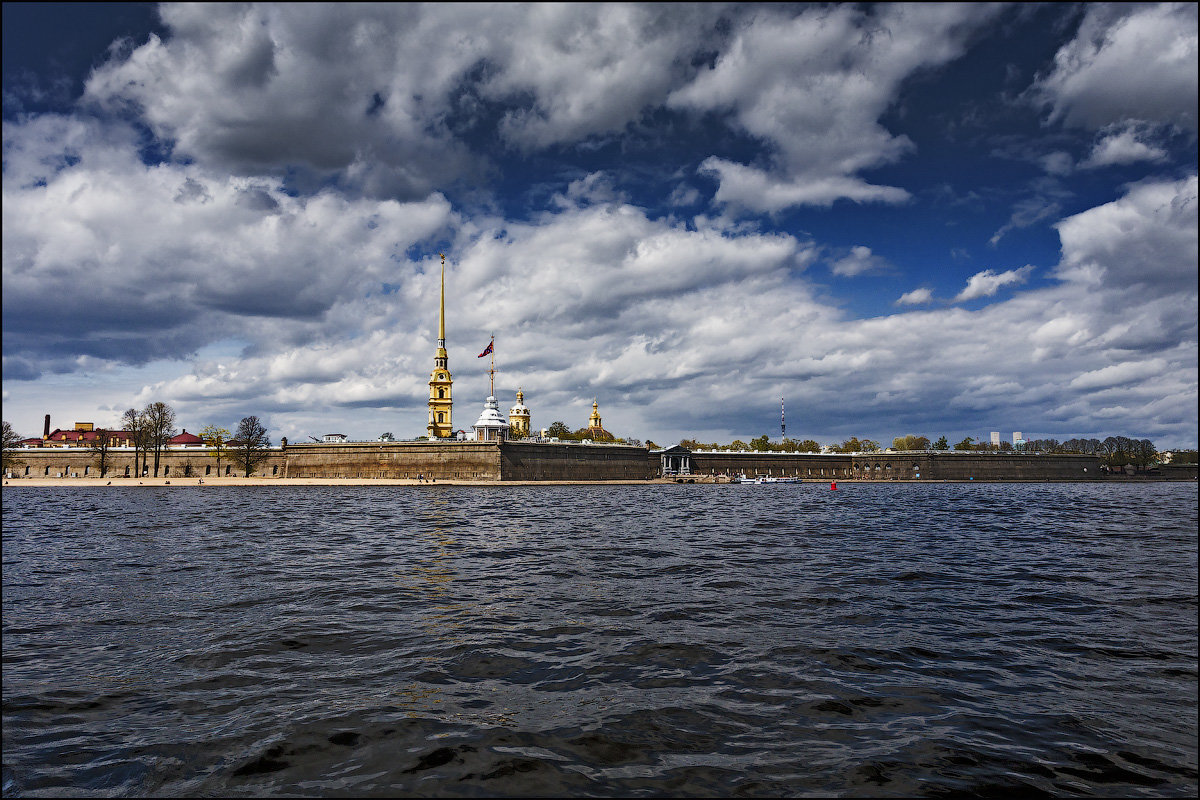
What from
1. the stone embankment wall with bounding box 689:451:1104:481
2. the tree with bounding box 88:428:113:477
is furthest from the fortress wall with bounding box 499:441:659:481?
the tree with bounding box 88:428:113:477

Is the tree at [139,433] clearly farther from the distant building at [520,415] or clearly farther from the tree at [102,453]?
the distant building at [520,415]

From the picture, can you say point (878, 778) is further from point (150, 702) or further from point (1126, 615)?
point (1126, 615)

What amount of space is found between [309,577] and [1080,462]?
6689 inches

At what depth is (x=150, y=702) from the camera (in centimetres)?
707

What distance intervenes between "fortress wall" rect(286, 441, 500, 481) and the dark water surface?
2919 inches

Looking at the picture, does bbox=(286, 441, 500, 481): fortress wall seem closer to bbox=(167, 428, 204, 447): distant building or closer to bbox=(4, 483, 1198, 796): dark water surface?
bbox=(167, 428, 204, 447): distant building

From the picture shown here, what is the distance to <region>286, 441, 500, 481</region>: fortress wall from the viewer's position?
3568 inches

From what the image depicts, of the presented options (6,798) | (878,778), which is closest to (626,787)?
(878,778)

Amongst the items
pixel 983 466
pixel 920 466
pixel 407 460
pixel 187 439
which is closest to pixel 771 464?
pixel 920 466

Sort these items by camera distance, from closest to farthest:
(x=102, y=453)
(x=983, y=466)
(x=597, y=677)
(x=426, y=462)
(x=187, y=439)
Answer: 1. (x=597, y=677)
2. (x=426, y=462)
3. (x=102, y=453)
4. (x=187, y=439)
5. (x=983, y=466)

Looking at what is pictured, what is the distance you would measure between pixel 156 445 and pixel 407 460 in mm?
38271

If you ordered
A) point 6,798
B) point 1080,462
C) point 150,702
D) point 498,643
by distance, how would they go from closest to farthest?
point 6,798
point 150,702
point 498,643
point 1080,462

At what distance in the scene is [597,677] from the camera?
791cm

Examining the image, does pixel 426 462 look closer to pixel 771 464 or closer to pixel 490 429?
pixel 490 429
